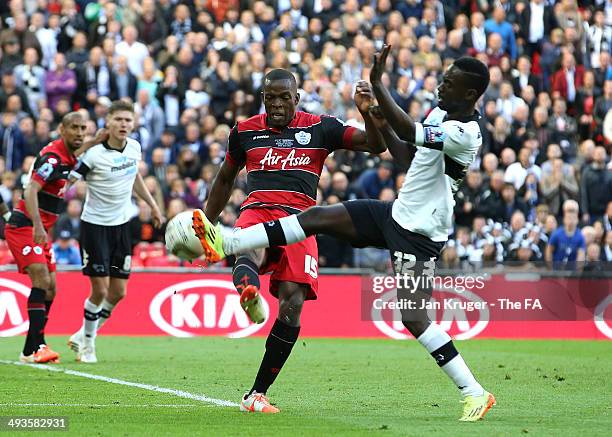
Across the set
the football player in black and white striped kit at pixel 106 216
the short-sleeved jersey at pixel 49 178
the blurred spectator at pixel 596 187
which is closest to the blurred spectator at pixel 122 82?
the blurred spectator at pixel 596 187

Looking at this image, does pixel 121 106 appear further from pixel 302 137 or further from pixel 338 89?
pixel 338 89

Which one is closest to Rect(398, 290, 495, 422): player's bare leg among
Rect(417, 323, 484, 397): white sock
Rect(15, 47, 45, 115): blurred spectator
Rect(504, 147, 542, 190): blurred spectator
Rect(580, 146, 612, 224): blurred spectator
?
Rect(417, 323, 484, 397): white sock

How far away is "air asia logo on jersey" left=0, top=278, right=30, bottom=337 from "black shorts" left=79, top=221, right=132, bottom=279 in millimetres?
4814

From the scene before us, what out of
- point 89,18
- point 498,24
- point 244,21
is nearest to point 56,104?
point 89,18

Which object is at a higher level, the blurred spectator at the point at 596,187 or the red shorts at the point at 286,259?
the red shorts at the point at 286,259

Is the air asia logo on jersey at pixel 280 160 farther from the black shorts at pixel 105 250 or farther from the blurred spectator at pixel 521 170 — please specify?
the blurred spectator at pixel 521 170

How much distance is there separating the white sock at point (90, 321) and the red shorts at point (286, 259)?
5179 millimetres

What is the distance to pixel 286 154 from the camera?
10.0 m

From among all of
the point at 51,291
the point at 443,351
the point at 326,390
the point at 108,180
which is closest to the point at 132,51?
the point at 108,180

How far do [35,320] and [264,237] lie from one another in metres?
6.08

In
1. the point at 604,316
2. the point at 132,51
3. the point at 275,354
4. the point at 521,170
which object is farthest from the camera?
the point at 132,51

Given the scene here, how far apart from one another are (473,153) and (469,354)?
758cm

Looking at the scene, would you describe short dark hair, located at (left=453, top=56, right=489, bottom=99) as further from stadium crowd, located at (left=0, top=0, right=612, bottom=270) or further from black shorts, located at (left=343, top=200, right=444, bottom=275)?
stadium crowd, located at (left=0, top=0, right=612, bottom=270)

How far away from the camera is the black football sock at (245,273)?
30.8 ft
